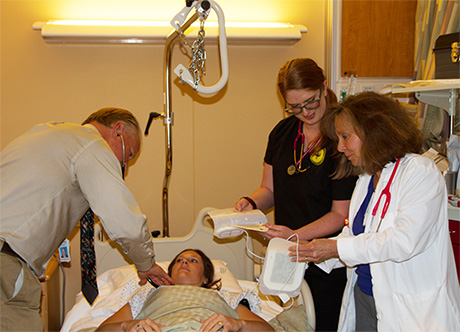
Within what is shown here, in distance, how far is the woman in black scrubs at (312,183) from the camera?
86.4 inches

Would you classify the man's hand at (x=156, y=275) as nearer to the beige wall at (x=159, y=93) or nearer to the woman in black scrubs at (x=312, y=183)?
the woman in black scrubs at (x=312, y=183)

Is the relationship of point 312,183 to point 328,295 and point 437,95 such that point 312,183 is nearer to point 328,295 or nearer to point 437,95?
point 328,295

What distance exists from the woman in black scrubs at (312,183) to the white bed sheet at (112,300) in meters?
0.37

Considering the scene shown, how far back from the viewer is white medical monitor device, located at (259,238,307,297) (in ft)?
6.50

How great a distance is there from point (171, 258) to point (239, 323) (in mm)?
855

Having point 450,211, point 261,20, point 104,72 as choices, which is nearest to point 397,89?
point 450,211

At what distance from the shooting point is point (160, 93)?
11.1 ft

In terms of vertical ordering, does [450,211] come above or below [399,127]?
below

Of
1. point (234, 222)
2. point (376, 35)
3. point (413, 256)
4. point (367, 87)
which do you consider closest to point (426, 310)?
point (413, 256)

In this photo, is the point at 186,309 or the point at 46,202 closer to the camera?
the point at 46,202

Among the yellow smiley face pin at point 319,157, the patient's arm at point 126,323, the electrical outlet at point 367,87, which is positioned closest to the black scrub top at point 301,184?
the yellow smiley face pin at point 319,157

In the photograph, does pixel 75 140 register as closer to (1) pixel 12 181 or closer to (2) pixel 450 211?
(1) pixel 12 181

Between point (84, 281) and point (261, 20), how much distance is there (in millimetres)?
2204

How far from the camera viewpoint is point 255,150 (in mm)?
3529
